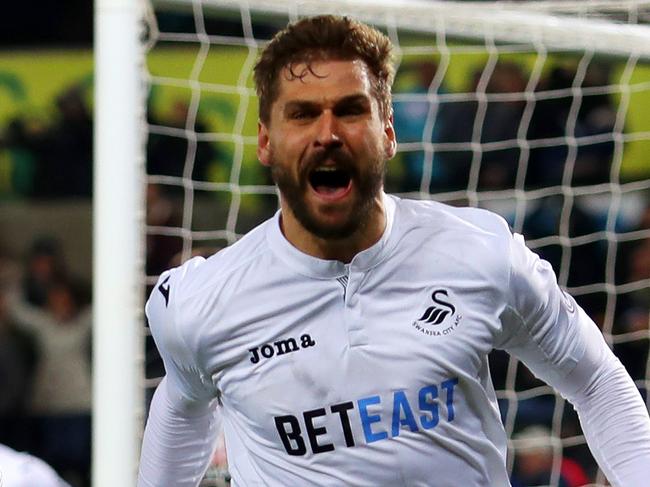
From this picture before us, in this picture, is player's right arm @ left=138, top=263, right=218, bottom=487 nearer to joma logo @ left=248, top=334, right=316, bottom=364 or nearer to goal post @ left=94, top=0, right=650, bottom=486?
joma logo @ left=248, top=334, right=316, bottom=364

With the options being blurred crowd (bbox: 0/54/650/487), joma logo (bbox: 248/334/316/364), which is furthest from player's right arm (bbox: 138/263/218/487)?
blurred crowd (bbox: 0/54/650/487)

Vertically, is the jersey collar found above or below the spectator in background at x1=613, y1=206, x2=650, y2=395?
above

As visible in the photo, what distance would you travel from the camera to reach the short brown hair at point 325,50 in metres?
2.36

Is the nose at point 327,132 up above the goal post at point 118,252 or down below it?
above

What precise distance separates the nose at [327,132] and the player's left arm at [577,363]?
0.38 metres

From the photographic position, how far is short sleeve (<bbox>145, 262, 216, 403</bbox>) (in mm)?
2432

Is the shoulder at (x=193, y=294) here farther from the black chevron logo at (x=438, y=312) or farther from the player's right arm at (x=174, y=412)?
the black chevron logo at (x=438, y=312)

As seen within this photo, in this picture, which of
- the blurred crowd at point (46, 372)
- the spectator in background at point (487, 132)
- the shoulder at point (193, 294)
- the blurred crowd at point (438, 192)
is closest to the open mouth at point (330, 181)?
the shoulder at point (193, 294)

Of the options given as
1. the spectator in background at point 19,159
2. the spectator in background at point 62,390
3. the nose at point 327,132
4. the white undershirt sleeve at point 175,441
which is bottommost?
the spectator in background at point 62,390

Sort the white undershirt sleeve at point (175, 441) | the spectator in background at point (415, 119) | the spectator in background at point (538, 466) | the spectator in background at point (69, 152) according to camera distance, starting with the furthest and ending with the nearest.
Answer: the spectator in background at point (69, 152) < the spectator in background at point (415, 119) < the spectator in background at point (538, 466) < the white undershirt sleeve at point (175, 441)

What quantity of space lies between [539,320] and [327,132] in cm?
50

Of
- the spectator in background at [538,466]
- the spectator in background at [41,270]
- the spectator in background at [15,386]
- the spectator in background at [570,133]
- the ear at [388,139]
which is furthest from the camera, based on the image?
the spectator in background at [41,270]

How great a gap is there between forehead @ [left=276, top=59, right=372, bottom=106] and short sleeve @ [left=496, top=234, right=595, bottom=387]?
39 cm

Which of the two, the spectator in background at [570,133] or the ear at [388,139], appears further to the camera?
the spectator in background at [570,133]
